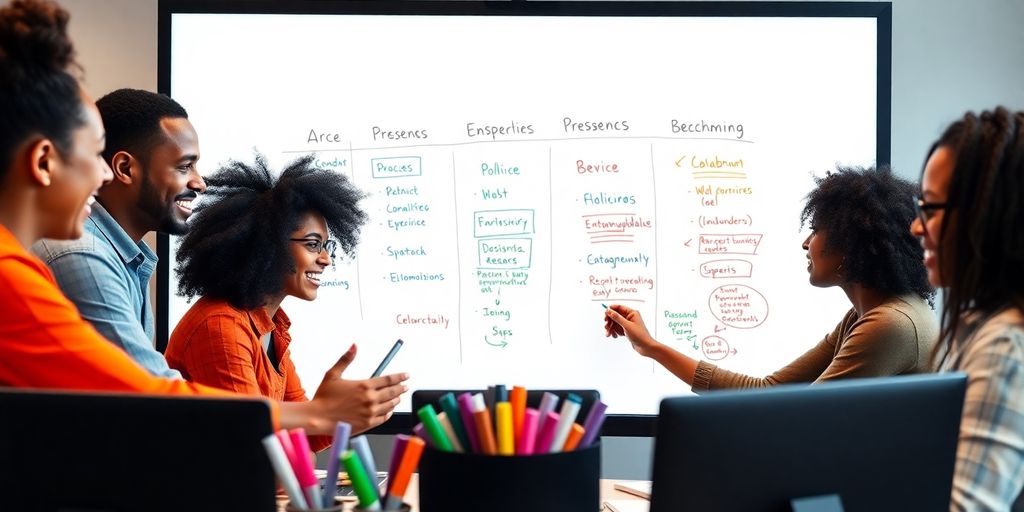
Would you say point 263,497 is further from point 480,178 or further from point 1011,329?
point 480,178

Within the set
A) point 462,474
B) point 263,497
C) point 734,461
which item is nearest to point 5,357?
point 263,497

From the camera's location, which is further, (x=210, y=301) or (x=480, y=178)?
(x=480, y=178)

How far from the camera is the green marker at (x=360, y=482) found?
3.19 ft

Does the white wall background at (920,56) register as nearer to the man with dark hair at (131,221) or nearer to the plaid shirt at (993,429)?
the man with dark hair at (131,221)

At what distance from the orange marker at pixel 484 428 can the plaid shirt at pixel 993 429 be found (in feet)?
1.77

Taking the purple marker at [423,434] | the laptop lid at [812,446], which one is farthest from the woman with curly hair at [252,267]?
the laptop lid at [812,446]

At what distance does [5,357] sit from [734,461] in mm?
837

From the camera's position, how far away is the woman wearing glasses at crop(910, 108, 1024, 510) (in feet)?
3.67

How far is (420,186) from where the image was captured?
2.84m

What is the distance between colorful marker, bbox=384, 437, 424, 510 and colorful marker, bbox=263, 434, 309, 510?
10cm

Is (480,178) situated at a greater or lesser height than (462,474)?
greater

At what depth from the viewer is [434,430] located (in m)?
1.09

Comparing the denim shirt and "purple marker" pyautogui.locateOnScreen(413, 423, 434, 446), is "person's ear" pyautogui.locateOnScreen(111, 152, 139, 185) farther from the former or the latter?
"purple marker" pyautogui.locateOnScreen(413, 423, 434, 446)

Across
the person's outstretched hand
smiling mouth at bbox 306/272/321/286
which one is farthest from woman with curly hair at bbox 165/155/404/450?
the person's outstretched hand
